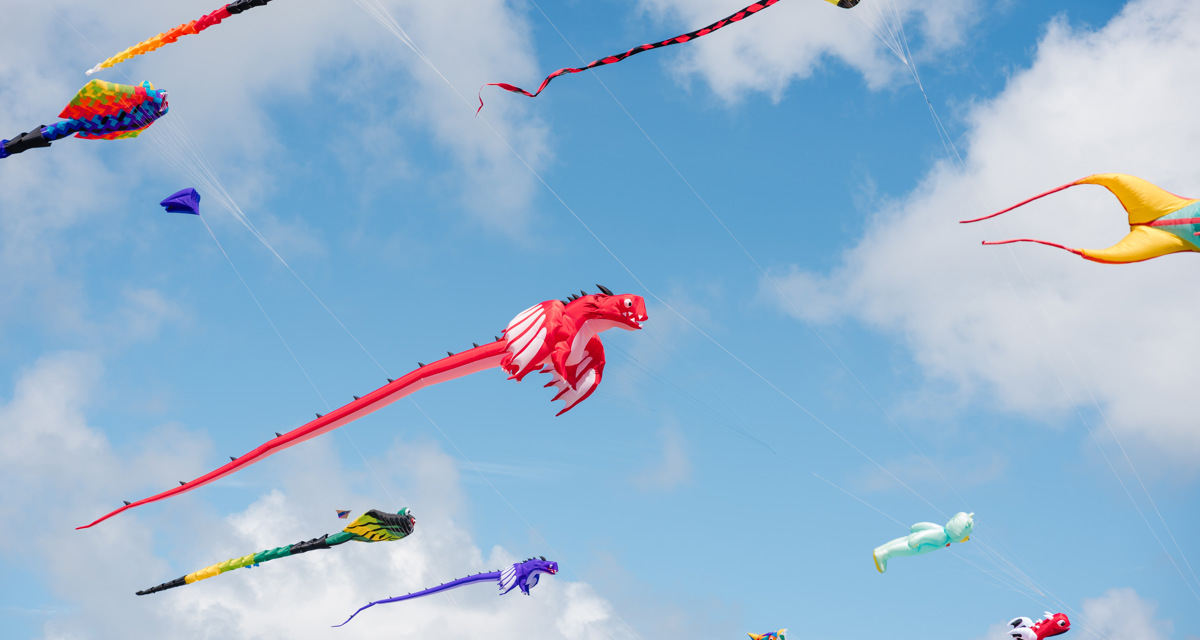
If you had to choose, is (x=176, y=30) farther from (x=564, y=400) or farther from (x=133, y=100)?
(x=564, y=400)

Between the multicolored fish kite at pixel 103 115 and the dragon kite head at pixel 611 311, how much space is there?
42.7 ft

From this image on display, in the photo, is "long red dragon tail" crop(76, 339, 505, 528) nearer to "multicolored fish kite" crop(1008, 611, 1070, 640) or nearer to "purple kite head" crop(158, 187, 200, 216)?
"purple kite head" crop(158, 187, 200, 216)

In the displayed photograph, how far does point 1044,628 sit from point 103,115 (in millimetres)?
27796

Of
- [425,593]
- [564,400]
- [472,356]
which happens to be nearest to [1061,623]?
[564,400]

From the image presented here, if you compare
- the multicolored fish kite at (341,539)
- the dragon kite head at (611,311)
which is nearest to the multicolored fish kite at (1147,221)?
the dragon kite head at (611,311)

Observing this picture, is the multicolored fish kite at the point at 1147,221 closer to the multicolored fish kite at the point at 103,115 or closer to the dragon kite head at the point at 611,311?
the dragon kite head at the point at 611,311

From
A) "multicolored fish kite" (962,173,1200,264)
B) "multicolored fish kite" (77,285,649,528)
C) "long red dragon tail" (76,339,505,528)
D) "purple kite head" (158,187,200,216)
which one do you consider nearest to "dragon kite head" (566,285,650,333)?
"multicolored fish kite" (77,285,649,528)

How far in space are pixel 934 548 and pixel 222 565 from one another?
2097 centimetres

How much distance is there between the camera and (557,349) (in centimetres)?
2077

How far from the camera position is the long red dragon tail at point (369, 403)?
72.4 feet

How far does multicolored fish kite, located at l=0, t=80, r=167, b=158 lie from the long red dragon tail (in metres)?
9.28

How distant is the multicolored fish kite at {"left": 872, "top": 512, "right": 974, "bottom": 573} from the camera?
24828 mm

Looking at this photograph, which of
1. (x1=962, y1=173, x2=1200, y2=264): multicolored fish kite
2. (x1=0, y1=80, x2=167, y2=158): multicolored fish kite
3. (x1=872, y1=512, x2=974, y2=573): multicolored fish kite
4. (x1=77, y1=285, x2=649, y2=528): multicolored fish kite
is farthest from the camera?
(x1=872, y1=512, x2=974, y2=573): multicolored fish kite

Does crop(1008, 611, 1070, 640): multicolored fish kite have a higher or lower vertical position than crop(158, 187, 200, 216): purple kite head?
lower
